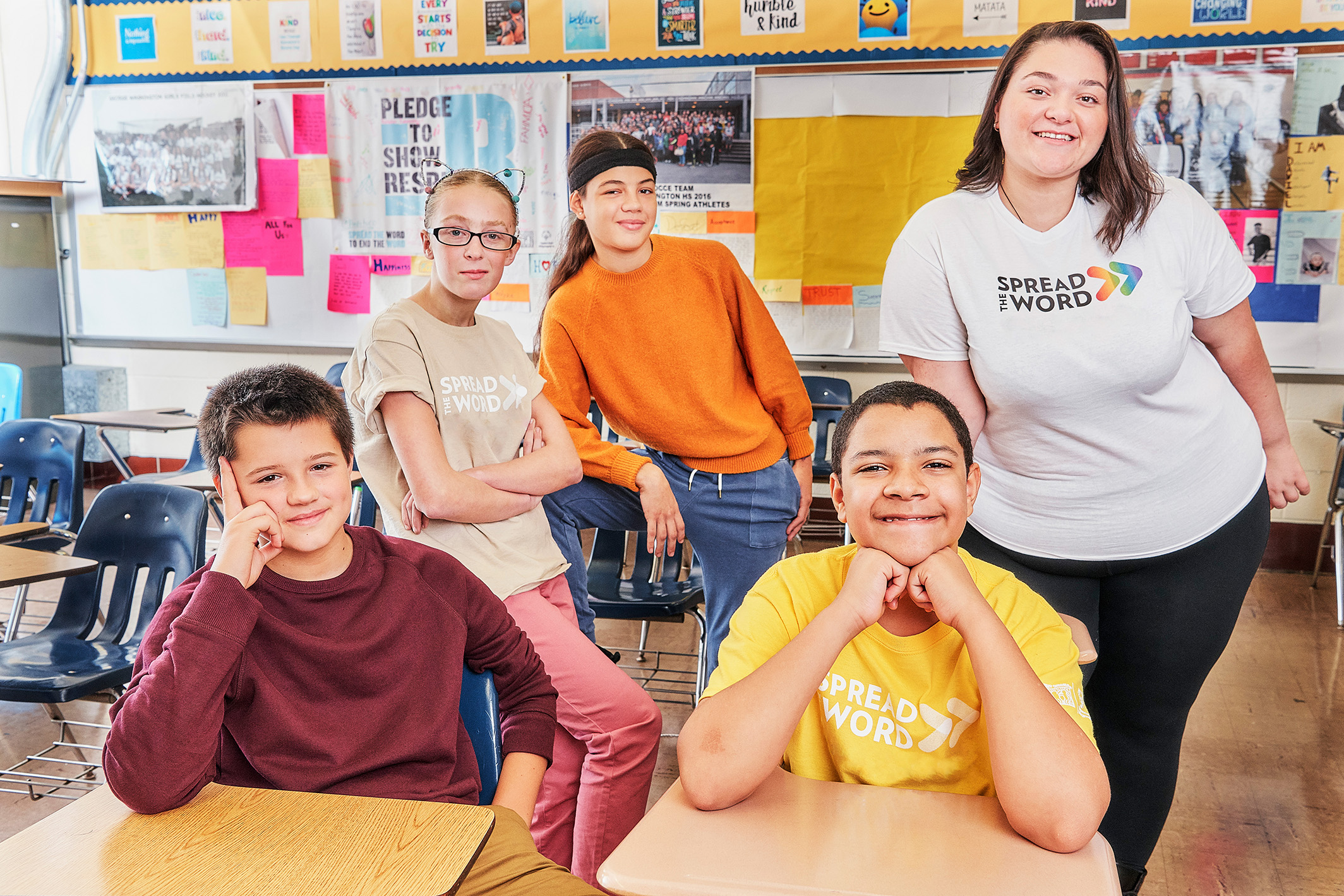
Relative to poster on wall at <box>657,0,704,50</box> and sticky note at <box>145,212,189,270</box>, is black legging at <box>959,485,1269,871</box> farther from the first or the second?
sticky note at <box>145,212,189,270</box>

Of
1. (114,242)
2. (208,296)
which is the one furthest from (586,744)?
(114,242)

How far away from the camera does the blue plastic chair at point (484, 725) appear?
4.58 feet

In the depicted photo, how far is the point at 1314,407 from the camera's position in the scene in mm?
4438

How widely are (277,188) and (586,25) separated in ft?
6.06

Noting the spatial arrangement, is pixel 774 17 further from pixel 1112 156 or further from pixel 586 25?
pixel 1112 156

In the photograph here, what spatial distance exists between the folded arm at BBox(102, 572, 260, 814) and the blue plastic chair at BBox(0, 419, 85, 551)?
2759mm

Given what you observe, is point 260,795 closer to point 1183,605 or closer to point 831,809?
point 831,809

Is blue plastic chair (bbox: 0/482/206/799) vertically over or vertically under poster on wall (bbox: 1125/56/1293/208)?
under

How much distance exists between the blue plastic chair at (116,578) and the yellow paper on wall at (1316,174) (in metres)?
4.42

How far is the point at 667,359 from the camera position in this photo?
85.7 inches

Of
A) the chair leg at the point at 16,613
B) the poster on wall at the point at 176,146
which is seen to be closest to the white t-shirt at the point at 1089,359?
the chair leg at the point at 16,613

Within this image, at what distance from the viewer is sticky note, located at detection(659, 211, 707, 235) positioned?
4867mm

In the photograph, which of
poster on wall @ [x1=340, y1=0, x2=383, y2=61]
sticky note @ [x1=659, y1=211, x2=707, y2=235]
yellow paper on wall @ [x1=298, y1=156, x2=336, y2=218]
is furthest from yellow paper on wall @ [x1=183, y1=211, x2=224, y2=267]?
sticky note @ [x1=659, y1=211, x2=707, y2=235]

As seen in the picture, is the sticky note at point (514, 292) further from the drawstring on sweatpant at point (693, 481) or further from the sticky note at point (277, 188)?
the drawstring on sweatpant at point (693, 481)
